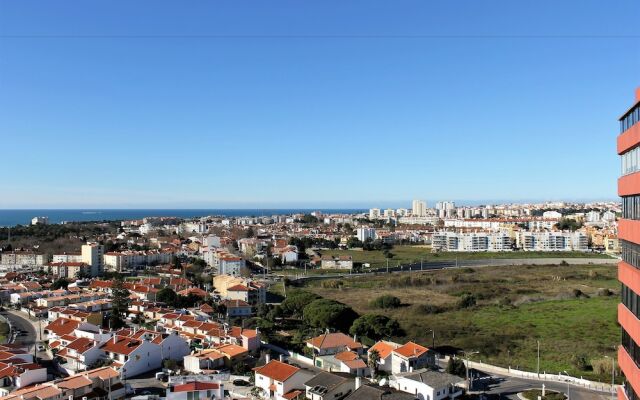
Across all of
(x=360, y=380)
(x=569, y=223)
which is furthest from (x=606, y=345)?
(x=569, y=223)

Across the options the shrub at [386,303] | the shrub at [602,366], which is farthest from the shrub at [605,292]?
the shrub at [602,366]

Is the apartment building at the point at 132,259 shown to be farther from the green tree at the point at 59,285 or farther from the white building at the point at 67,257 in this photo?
the green tree at the point at 59,285

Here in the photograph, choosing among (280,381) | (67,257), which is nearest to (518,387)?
(280,381)

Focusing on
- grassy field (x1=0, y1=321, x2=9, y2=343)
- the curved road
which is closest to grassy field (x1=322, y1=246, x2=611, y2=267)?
the curved road

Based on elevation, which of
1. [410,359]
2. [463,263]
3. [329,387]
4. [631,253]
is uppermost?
[631,253]

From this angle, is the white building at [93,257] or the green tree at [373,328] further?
the white building at [93,257]

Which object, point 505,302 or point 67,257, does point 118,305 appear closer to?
point 505,302

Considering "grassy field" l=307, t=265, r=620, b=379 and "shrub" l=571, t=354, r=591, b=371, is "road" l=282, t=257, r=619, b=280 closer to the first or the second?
"grassy field" l=307, t=265, r=620, b=379
